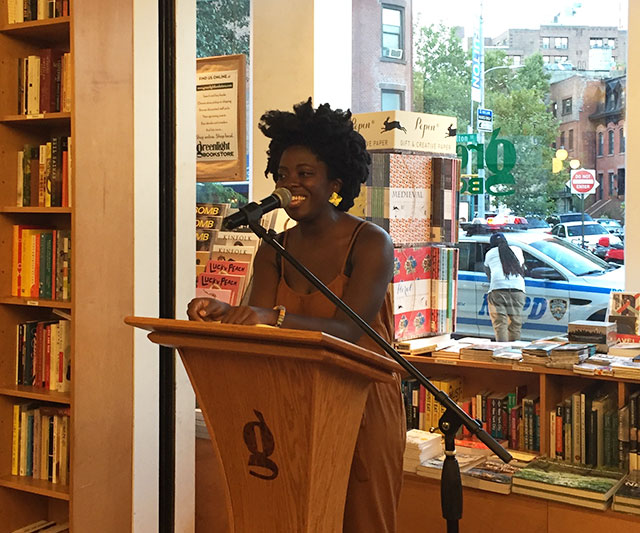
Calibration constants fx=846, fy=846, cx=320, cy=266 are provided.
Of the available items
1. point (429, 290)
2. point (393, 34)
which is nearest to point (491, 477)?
point (429, 290)

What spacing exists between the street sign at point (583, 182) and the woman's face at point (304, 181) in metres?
2.50

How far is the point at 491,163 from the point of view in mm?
4453

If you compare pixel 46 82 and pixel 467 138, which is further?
pixel 467 138

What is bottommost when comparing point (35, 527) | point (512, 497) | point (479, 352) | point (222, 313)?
point (35, 527)

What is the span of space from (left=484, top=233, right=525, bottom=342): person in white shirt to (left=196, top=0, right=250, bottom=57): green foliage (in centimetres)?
188

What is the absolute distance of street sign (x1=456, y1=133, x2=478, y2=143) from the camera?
4.49 meters

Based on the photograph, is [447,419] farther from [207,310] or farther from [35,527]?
[35,527]

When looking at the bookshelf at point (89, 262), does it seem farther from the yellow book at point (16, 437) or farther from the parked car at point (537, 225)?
the parked car at point (537, 225)

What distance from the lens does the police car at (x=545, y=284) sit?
13.7 ft

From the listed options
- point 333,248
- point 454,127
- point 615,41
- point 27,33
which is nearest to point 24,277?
point 27,33

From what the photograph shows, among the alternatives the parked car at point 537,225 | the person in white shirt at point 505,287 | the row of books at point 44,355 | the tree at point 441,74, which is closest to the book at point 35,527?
the row of books at point 44,355

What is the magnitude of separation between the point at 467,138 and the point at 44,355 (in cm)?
247

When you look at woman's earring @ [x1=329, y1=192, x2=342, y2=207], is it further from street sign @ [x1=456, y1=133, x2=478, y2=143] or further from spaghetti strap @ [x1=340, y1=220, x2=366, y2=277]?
street sign @ [x1=456, y1=133, x2=478, y2=143]

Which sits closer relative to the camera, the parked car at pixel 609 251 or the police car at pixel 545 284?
the parked car at pixel 609 251
